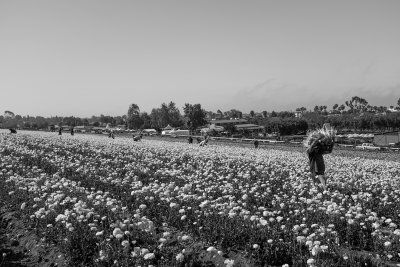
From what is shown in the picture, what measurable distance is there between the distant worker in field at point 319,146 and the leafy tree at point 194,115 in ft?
389

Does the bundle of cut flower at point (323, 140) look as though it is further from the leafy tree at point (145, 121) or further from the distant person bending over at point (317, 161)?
the leafy tree at point (145, 121)

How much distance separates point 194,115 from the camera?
12950cm

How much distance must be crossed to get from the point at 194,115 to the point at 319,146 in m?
119

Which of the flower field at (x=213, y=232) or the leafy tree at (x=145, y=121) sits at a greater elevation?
the leafy tree at (x=145, y=121)

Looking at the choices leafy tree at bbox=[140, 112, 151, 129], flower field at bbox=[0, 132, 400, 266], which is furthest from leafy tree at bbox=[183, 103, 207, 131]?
flower field at bbox=[0, 132, 400, 266]

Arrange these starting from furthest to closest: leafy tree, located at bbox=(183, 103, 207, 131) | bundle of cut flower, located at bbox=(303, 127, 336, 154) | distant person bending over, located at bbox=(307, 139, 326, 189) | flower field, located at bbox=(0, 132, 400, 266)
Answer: leafy tree, located at bbox=(183, 103, 207, 131) < distant person bending over, located at bbox=(307, 139, 326, 189) < bundle of cut flower, located at bbox=(303, 127, 336, 154) < flower field, located at bbox=(0, 132, 400, 266)

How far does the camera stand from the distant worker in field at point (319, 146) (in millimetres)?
10578

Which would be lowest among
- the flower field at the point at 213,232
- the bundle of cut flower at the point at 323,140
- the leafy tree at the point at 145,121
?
the flower field at the point at 213,232

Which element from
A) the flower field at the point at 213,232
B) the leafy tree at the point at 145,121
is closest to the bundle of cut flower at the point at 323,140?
the flower field at the point at 213,232

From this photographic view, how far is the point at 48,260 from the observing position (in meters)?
7.64

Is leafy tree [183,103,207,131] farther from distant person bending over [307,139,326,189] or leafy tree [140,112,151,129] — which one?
distant person bending over [307,139,326,189]

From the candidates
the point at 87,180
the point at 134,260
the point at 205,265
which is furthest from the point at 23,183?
the point at 205,265

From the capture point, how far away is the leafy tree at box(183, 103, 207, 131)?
129512 millimetres

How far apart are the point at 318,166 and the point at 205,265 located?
18.6 feet
